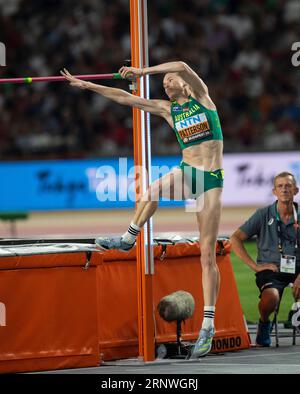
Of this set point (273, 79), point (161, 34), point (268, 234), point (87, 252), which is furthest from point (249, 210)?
point (87, 252)

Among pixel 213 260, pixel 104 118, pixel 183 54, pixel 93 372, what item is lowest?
pixel 93 372

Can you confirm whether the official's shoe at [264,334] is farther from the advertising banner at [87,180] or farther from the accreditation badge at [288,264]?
the advertising banner at [87,180]

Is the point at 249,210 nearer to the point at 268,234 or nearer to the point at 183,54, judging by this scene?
the point at 183,54

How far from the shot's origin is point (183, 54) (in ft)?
72.9

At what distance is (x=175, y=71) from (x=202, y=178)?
0.79 m

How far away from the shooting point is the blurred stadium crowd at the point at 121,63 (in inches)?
837

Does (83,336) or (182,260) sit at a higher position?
(182,260)

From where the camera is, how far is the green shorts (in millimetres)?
7043

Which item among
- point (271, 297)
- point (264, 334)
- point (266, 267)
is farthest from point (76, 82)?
point (264, 334)

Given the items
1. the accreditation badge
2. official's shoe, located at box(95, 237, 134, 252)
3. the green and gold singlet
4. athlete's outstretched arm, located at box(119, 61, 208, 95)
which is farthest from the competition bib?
the accreditation badge

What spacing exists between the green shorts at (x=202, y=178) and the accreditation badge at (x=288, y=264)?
1.26 metres

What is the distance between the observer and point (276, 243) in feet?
26.5

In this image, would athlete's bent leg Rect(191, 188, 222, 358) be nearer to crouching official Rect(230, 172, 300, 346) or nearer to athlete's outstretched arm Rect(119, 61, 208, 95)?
athlete's outstretched arm Rect(119, 61, 208, 95)

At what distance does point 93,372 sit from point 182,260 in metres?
1.44
